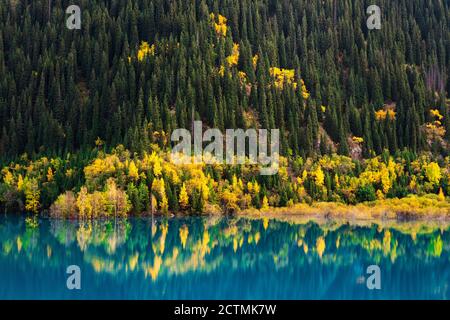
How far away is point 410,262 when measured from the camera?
6250cm

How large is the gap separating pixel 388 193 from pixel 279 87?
4041 centimetres

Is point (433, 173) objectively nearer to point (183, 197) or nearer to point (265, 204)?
point (265, 204)

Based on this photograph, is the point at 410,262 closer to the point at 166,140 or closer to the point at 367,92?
the point at 166,140

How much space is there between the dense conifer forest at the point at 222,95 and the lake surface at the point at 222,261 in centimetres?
2573

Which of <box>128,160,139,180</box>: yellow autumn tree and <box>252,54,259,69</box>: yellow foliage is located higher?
<box>252,54,259,69</box>: yellow foliage

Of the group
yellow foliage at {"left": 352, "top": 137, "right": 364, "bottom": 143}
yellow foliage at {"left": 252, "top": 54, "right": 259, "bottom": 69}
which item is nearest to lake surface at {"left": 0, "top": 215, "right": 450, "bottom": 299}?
yellow foliage at {"left": 352, "top": 137, "right": 364, "bottom": 143}

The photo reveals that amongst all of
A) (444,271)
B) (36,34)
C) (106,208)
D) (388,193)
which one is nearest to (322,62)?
(388,193)

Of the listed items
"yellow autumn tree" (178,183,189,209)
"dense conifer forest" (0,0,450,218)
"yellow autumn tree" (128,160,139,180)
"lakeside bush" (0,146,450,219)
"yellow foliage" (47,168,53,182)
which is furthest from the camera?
"yellow foliage" (47,168,53,182)

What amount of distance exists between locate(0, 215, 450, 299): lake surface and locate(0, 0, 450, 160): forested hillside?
45308 millimetres

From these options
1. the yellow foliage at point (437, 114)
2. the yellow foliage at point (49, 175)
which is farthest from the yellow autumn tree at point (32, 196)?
the yellow foliage at point (437, 114)

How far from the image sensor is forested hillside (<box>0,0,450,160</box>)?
143625 mm

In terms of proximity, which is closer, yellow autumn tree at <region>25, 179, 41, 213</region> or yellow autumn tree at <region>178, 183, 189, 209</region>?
yellow autumn tree at <region>178, 183, 189, 209</region>

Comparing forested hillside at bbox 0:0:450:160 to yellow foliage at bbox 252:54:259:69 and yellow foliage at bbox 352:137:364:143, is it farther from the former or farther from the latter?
yellow foliage at bbox 252:54:259:69

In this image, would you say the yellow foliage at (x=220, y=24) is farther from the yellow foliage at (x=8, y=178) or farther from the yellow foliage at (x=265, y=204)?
the yellow foliage at (x=8, y=178)
